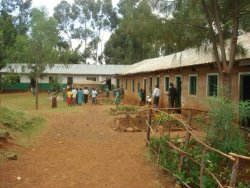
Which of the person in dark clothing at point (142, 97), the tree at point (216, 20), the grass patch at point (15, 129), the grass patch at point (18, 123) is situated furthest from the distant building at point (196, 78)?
the grass patch at point (18, 123)

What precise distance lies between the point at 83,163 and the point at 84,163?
2cm

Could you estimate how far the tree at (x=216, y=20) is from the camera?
11602 mm

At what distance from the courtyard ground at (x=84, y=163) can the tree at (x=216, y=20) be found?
363 cm

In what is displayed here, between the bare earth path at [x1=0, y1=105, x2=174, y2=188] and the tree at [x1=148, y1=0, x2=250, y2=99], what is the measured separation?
365cm

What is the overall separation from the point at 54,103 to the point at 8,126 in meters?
13.8

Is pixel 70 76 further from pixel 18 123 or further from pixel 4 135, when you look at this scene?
pixel 4 135

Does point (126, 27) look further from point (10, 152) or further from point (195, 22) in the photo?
point (10, 152)

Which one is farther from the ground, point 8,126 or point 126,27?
point 126,27

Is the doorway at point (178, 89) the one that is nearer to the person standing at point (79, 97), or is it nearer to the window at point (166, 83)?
the window at point (166, 83)

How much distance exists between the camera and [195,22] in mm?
12156

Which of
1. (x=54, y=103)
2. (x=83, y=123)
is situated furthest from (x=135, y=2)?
(x=54, y=103)

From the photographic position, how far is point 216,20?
11633 millimetres

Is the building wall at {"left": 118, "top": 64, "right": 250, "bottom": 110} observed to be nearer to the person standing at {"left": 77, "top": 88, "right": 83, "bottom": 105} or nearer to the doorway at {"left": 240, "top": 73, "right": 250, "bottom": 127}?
the doorway at {"left": 240, "top": 73, "right": 250, "bottom": 127}

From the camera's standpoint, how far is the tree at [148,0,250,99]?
1160 cm
